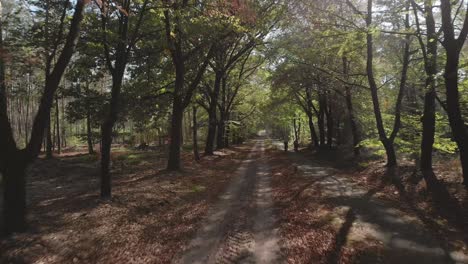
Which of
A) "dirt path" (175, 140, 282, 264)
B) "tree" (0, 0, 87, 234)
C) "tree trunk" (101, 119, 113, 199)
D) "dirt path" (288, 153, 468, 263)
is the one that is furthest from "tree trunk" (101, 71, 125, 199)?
"dirt path" (288, 153, 468, 263)

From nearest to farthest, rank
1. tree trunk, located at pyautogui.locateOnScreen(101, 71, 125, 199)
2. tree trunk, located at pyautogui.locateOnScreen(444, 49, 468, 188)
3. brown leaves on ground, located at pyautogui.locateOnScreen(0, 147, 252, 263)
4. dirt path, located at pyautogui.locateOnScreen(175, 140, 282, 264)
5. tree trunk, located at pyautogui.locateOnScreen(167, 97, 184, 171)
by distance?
brown leaves on ground, located at pyautogui.locateOnScreen(0, 147, 252, 263)
dirt path, located at pyautogui.locateOnScreen(175, 140, 282, 264)
tree trunk, located at pyautogui.locateOnScreen(444, 49, 468, 188)
tree trunk, located at pyautogui.locateOnScreen(101, 71, 125, 199)
tree trunk, located at pyautogui.locateOnScreen(167, 97, 184, 171)

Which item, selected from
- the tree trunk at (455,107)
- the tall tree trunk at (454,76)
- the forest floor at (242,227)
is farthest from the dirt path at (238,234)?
the tall tree trunk at (454,76)

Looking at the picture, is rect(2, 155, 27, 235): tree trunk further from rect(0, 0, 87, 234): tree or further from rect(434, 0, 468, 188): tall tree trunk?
rect(434, 0, 468, 188): tall tree trunk

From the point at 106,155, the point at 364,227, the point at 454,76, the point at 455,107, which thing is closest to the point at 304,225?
the point at 364,227

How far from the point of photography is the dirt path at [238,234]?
252 inches

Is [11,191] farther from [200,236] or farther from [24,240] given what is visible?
[200,236]

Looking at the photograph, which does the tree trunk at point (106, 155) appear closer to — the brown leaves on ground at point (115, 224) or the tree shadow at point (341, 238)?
the brown leaves on ground at point (115, 224)

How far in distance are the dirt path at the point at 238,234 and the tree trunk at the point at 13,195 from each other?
340 cm

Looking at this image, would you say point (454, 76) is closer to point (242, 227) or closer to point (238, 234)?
point (242, 227)

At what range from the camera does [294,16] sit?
52.6 ft

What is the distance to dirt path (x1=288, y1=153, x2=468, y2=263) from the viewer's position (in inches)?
234

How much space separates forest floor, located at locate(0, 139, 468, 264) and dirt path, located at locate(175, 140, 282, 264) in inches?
0.9

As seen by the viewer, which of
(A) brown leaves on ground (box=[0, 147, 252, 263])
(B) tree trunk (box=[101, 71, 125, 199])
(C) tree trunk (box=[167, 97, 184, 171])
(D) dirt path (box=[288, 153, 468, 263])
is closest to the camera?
(D) dirt path (box=[288, 153, 468, 263])

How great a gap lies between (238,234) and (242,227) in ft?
1.85
